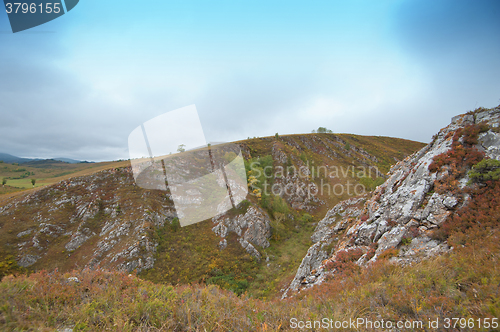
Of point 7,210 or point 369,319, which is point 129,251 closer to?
point 7,210

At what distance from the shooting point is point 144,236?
2202 centimetres

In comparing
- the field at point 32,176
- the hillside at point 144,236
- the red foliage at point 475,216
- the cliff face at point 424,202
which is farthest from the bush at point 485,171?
the field at point 32,176

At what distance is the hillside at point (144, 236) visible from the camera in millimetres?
19578

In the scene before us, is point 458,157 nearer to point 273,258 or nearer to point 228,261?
point 273,258

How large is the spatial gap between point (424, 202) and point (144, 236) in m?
28.0

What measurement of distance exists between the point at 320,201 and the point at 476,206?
37.7m

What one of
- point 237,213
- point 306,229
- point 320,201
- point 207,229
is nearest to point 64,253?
point 207,229

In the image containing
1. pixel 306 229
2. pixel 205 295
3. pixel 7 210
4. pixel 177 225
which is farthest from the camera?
pixel 306 229

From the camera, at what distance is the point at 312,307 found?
5.31 metres
